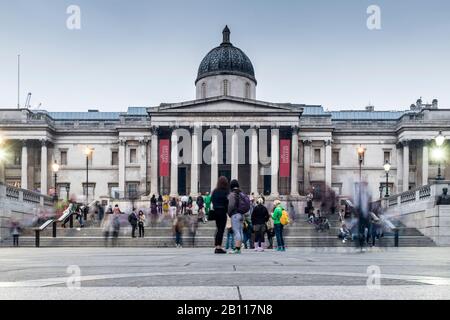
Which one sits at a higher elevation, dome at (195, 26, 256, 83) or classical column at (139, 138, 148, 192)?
dome at (195, 26, 256, 83)

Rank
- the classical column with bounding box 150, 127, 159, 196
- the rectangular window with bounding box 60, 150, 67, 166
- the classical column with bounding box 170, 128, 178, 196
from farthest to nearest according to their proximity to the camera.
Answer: the rectangular window with bounding box 60, 150, 67, 166
the classical column with bounding box 150, 127, 159, 196
the classical column with bounding box 170, 128, 178, 196

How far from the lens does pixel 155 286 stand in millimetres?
5980

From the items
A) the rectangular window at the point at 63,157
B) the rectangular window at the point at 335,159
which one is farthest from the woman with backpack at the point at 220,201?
the rectangular window at the point at 63,157

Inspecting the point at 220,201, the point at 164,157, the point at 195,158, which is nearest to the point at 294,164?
the point at 195,158

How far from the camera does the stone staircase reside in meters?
29.2

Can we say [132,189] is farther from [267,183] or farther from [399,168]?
[399,168]

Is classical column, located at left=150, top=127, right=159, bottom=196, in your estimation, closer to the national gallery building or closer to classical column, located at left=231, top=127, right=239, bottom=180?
the national gallery building

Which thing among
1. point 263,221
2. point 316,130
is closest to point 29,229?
point 263,221

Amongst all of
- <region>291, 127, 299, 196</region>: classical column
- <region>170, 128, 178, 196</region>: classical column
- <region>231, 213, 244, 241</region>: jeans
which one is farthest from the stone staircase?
<region>291, 127, 299, 196</region>: classical column

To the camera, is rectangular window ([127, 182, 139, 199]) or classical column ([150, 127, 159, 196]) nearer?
classical column ([150, 127, 159, 196])

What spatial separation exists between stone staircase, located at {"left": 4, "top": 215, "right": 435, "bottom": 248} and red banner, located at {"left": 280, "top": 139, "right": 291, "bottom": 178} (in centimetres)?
2705

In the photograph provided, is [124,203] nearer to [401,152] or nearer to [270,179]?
[270,179]

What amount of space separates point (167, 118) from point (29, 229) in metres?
30.9

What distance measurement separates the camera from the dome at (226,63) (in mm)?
72750
